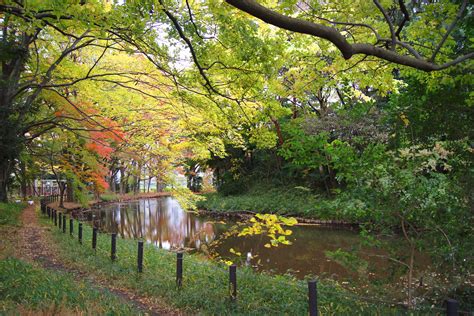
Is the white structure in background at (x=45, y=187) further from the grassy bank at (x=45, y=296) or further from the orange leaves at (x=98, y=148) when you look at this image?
the grassy bank at (x=45, y=296)

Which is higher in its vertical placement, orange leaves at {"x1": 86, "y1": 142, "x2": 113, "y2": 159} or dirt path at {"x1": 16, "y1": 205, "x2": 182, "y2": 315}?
orange leaves at {"x1": 86, "y1": 142, "x2": 113, "y2": 159}

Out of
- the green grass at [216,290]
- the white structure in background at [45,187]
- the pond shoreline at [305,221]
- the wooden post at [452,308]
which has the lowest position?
the pond shoreline at [305,221]

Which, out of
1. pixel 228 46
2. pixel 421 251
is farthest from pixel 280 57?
pixel 421 251

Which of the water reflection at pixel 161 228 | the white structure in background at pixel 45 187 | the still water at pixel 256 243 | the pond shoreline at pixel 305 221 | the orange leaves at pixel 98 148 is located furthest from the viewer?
the white structure in background at pixel 45 187

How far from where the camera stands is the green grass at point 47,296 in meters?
4.29

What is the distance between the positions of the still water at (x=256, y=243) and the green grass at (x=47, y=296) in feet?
13.9

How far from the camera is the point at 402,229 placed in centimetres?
548

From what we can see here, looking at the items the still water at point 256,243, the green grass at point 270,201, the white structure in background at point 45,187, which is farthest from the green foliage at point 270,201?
the white structure in background at point 45,187

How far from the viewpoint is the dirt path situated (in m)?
5.87

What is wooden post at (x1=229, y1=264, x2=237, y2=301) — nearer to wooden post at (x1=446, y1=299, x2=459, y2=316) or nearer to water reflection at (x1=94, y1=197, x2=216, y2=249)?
wooden post at (x1=446, y1=299, x2=459, y2=316)

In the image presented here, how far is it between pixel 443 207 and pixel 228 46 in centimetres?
403

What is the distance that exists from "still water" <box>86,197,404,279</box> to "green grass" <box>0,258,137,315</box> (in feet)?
13.9

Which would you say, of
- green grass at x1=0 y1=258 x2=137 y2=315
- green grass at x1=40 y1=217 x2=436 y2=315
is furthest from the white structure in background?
green grass at x1=0 y1=258 x2=137 y2=315

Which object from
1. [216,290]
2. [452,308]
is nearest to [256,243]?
[216,290]
